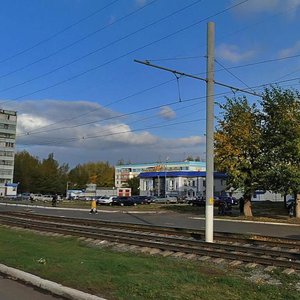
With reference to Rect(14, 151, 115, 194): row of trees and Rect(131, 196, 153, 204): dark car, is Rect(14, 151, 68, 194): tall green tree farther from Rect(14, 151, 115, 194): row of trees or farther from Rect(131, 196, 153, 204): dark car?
→ Rect(131, 196, 153, 204): dark car

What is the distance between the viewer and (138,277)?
31.1ft

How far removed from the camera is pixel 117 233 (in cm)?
2136

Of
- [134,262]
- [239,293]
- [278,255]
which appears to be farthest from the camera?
[278,255]

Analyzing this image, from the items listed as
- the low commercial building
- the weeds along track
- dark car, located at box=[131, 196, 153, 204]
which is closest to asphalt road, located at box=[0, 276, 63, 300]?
the weeds along track

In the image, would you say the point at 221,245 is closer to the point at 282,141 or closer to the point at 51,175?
the point at 282,141

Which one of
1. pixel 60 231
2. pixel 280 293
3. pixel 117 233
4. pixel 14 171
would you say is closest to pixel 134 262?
pixel 280 293

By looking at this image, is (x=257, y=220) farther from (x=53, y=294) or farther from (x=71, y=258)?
(x=53, y=294)

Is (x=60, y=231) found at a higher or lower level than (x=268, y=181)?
lower

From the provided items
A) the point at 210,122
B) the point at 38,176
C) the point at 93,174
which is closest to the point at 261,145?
the point at 210,122

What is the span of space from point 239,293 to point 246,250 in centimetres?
743

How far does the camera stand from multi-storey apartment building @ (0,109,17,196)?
144125 mm

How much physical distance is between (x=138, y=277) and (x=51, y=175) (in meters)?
146

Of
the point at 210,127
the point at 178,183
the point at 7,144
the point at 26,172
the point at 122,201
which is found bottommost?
the point at 122,201

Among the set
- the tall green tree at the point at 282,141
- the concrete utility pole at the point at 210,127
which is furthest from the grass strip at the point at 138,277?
the tall green tree at the point at 282,141
